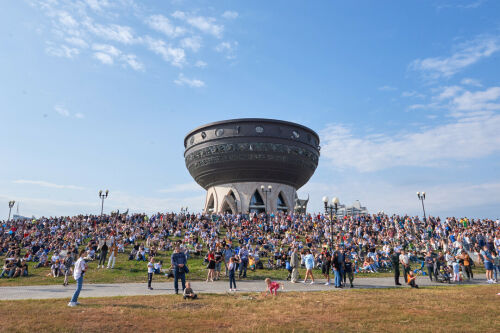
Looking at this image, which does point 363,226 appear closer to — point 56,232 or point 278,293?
point 278,293

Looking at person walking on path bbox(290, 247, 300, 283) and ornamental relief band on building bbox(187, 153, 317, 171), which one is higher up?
ornamental relief band on building bbox(187, 153, 317, 171)

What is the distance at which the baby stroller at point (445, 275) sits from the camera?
16828 millimetres

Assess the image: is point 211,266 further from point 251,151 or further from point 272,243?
point 251,151

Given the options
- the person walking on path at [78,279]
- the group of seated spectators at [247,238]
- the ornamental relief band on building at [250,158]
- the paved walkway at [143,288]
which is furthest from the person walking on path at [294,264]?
the ornamental relief band on building at [250,158]

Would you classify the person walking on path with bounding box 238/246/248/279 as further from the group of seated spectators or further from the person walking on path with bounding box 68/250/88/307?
the person walking on path with bounding box 68/250/88/307

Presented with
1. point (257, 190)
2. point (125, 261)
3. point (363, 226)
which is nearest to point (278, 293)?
point (125, 261)

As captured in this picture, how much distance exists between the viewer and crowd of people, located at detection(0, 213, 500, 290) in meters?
17.4

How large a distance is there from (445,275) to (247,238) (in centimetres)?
1446

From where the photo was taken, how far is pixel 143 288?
48.7 feet

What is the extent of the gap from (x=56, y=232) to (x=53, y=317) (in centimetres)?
2460

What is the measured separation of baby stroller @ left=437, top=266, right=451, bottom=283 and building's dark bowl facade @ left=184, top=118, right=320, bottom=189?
31.7 m

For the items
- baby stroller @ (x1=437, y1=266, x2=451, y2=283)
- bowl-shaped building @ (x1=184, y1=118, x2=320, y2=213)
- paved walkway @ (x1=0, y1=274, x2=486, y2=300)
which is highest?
bowl-shaped building @ (x1=184, y1=118, x2=320, y2=213)

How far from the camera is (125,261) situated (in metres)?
22.1

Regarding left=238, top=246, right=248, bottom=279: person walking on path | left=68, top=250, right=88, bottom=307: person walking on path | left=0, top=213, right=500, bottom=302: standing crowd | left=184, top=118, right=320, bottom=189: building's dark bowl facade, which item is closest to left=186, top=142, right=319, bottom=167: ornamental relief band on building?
left=184, top=118, right=320, bottom=189: building's dark bowl facade
